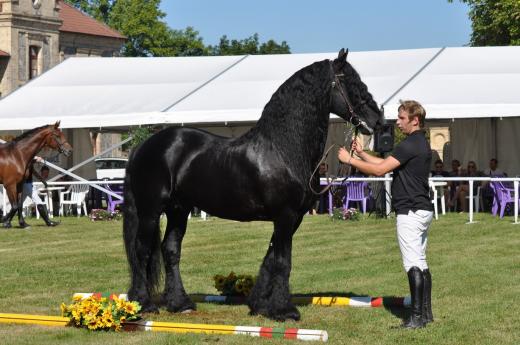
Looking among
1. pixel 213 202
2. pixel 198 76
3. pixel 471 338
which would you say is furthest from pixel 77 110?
pixel 471 338

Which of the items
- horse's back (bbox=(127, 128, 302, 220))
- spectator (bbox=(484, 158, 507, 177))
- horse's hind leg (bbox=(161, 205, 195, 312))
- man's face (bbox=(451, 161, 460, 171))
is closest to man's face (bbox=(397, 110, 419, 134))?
horse's back (bbox=(127, 128, 302, 220))

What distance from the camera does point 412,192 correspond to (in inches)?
320

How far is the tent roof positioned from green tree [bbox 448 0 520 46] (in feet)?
59.5

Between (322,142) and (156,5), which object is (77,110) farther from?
(156,5)

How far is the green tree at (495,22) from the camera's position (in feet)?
138

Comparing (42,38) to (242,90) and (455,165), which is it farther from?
(455,165)

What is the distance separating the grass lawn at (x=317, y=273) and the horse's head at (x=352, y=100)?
1590 millimetres

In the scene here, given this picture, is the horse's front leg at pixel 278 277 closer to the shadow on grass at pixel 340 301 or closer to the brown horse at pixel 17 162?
the shadow on grass at pixel 340 301

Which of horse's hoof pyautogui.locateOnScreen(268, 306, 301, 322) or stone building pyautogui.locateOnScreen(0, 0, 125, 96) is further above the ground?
stone building pyautogui.locateOnScreen(0, 0, 125, 96)

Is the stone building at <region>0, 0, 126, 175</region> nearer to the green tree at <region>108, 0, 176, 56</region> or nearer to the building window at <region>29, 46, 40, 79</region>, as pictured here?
the building window at <region>29, 46, 40, 79</region>

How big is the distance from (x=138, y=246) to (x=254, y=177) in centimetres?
127

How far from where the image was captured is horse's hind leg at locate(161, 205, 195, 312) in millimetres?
9070

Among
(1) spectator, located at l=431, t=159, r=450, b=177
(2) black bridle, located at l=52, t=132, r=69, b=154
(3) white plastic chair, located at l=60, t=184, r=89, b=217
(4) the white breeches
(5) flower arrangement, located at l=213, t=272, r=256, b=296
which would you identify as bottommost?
(5) flower arrangement, located at l=213, t=272, r=256, b=296

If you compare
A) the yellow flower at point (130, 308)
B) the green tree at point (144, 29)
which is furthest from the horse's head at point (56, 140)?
the green tree at point (144, 29)
